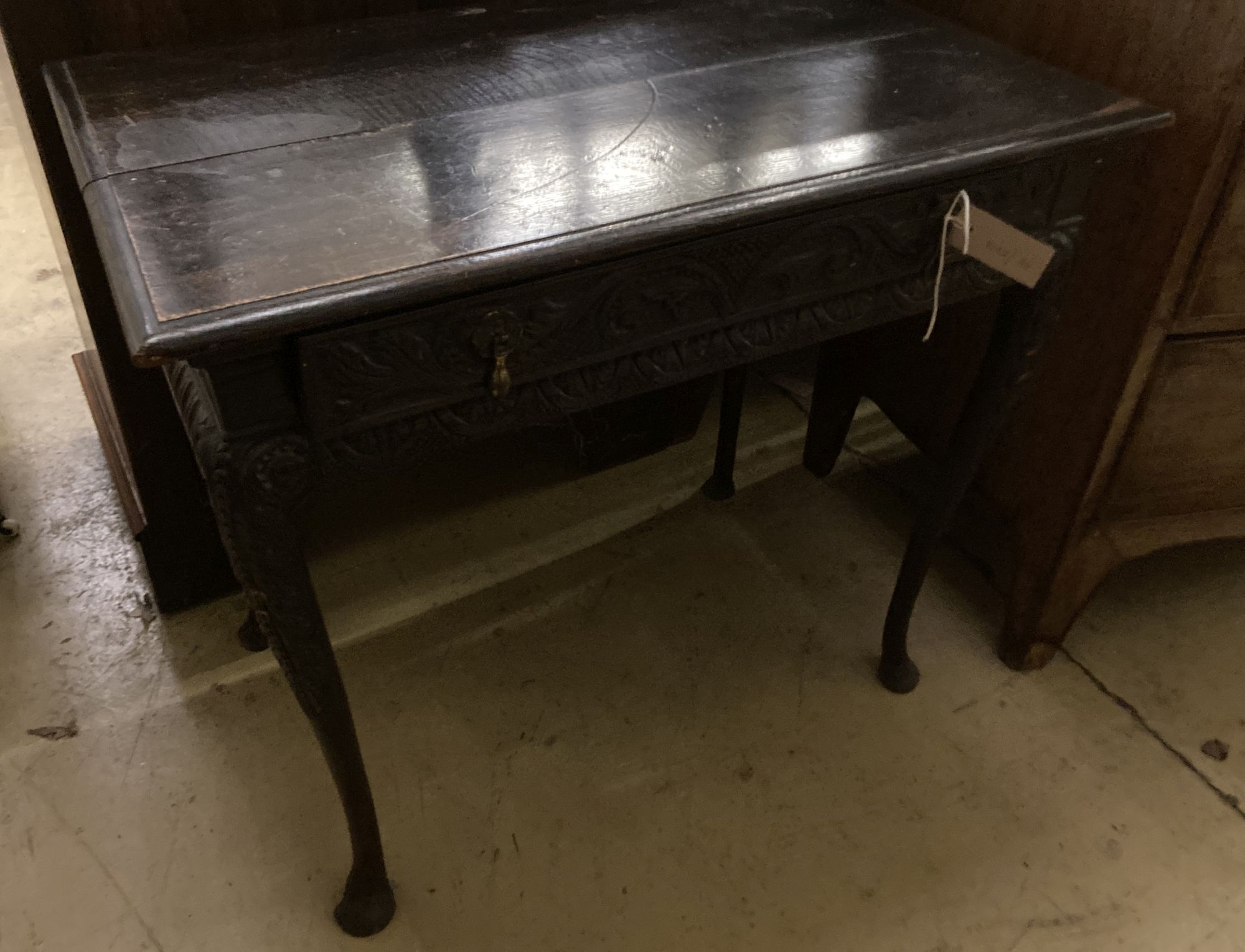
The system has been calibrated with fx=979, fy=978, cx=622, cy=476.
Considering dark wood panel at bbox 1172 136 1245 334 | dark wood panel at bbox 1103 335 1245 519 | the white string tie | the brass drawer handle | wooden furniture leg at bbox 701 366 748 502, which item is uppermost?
the white string tie

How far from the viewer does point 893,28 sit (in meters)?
1.11

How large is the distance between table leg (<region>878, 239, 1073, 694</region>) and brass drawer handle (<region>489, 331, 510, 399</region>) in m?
0.58

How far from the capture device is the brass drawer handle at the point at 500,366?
2.44 feet

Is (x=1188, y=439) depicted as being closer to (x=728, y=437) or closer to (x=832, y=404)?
(x=832, y=404)

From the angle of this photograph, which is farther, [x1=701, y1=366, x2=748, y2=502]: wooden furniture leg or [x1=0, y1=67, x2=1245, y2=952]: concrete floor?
[x1=701, y1=366, x2=748, y2=502]: wooden furniture leg

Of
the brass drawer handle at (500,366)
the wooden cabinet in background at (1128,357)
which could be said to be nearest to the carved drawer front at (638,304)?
the brass drawer handle at (500,366)

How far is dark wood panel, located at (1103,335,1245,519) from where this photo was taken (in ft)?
3.85

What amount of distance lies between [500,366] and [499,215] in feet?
0.38

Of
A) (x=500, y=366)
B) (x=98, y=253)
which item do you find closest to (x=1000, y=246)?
(x=500, y=366)

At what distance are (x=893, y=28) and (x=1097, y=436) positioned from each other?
55cm

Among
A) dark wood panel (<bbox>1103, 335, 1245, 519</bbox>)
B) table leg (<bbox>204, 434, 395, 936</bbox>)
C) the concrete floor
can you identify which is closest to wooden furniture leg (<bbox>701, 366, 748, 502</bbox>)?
the concrete floor

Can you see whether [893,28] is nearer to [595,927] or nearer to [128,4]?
[128,4]

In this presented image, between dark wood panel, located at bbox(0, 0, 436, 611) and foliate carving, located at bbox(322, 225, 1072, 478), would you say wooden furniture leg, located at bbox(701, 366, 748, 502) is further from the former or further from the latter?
dark wood panel, located at bbox(0, 0, 436, 611)

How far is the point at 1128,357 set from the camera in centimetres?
115
